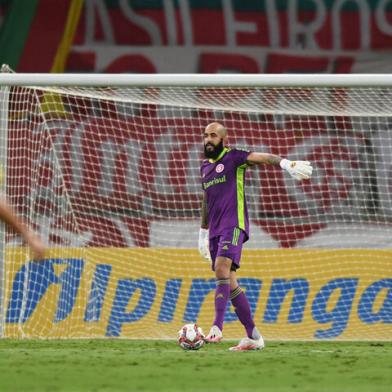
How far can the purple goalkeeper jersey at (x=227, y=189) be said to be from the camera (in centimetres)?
877

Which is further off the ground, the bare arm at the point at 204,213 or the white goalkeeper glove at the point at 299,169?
the white goalkeeper glove at the point at 299,169

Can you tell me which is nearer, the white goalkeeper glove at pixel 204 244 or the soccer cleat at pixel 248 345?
the soccer cleat at pixel 248 345

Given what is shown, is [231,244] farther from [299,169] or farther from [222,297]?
[299,169]

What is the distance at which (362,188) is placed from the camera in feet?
40.7

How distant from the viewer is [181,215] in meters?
12.2

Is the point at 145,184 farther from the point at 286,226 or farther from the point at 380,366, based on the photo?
the point at 380,366

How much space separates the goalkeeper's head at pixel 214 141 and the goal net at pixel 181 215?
1523 mm

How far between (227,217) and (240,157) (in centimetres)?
45

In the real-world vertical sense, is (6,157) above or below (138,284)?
above

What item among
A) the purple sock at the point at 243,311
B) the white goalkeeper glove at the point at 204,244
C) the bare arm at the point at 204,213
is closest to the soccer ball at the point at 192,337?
the purple sock at the point at 243,311

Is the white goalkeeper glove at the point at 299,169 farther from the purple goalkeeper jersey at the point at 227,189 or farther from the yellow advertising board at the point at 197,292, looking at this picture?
the yellow advertising board at the point at 197,292

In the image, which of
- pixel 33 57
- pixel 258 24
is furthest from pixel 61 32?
pixel 258 24

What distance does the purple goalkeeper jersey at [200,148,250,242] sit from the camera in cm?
877

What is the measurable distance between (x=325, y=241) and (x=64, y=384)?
629cm
